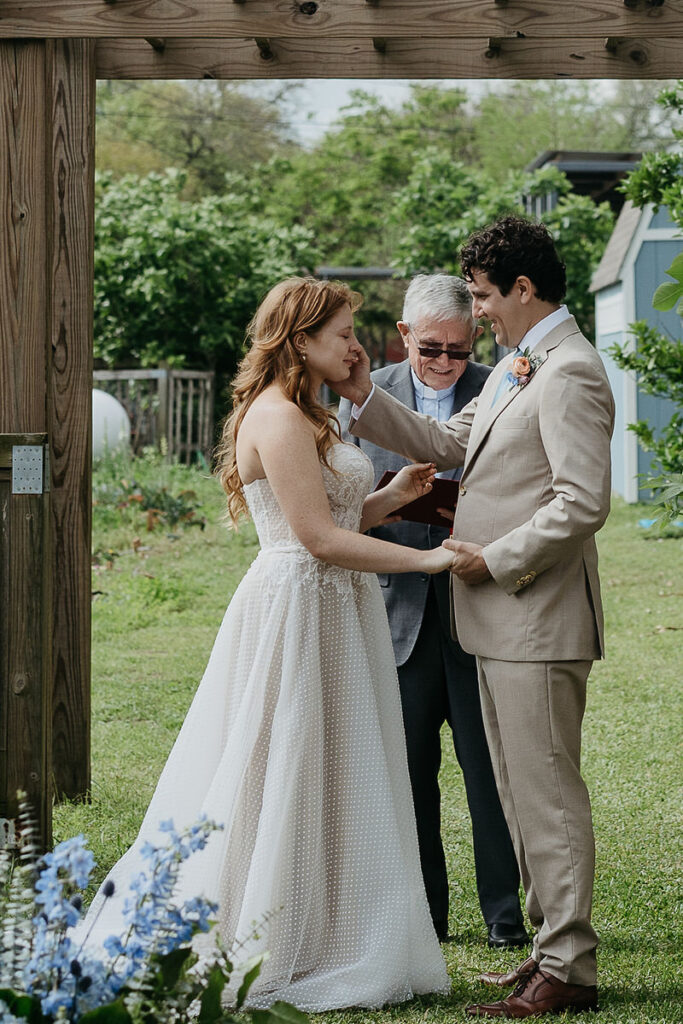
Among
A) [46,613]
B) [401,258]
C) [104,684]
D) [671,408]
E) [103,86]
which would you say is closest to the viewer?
[46,613]

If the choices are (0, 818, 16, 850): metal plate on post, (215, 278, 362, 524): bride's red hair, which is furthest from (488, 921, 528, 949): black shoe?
(215, 278, 362, 524): bride's red hair

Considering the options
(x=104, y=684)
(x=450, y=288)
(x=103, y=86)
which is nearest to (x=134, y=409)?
(x=104, y=684)

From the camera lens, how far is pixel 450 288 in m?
4.44

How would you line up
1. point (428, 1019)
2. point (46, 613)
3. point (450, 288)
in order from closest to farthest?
point (428, 1019) → point (46, 613) → point (450, 288)

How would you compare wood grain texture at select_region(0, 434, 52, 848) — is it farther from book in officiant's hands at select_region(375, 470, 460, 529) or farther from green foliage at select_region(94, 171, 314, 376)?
green foliage at select_region(94, 171, 314, 376)

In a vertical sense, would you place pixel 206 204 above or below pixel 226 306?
above

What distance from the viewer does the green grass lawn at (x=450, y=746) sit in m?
→ 4.14

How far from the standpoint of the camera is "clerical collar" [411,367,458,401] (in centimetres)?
463

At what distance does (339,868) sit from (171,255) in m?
16.2

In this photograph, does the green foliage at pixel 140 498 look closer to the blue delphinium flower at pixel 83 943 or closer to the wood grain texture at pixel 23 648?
the wood grain texture at pixel 23 648

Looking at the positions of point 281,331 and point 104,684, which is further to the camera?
point 104,684

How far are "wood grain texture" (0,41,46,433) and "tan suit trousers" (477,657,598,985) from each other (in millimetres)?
1966

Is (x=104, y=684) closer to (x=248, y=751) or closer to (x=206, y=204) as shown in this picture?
(x=248, y=751)

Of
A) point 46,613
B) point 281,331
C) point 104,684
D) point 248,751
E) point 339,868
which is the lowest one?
point 104,684
